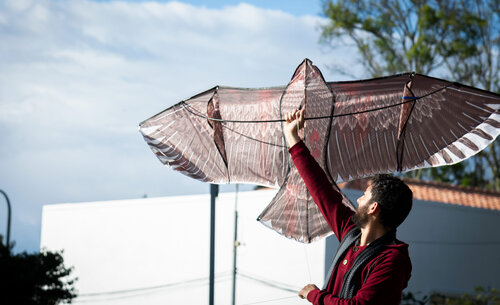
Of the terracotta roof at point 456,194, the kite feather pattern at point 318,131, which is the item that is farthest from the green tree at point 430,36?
the kite feather pattern at point 318,131

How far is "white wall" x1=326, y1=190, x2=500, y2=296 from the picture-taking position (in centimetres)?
1368

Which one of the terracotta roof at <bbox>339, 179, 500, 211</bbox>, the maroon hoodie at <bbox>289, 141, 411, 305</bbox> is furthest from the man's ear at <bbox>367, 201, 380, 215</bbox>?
the terracotta roof at <bbox>339, 179, 500, 211</bbox>

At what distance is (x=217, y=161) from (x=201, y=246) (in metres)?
9.99

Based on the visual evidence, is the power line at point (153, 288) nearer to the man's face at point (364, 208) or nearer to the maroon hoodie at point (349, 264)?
the maroon hoodie at point (349, 264)

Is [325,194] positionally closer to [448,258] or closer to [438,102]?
[438,102]

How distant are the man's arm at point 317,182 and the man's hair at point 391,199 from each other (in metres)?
0.30

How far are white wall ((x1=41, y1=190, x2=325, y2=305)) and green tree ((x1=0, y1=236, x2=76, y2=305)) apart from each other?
6.07 ft

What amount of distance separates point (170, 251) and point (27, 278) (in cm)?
306

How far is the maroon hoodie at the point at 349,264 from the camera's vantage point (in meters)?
2.30

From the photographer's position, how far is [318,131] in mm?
3516

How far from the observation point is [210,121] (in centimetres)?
373

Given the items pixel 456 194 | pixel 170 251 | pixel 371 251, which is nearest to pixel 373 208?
pixel 371 251

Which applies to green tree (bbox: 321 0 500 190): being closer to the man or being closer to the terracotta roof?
the terracotta roof

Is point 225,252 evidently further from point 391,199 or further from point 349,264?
point 391,199
